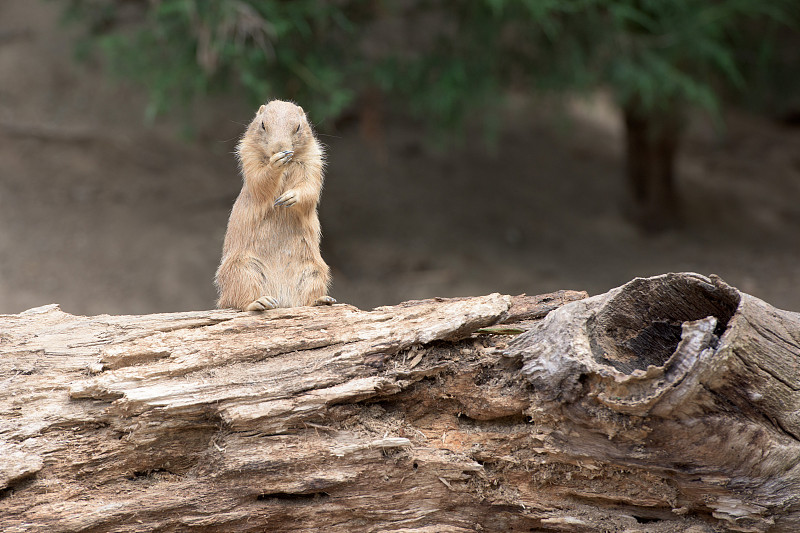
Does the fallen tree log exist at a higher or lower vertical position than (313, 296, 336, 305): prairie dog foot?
lower

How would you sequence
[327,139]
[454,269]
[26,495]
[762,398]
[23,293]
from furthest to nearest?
[327,139] < [454,269] < [23,293] < [26,495] < [762,398]

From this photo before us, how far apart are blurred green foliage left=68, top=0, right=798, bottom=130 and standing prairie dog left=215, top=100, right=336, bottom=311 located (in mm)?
5216

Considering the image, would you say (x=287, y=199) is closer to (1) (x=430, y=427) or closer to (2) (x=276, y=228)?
(2) (x=276, y=228)

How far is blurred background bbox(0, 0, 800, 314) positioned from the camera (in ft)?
39.0

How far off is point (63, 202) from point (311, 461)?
39.2 ft

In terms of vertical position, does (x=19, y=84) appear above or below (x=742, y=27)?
above

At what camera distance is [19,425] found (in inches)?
170

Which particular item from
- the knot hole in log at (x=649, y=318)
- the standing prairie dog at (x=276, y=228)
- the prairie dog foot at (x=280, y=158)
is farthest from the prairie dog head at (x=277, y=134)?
the knot hole in log at (x=649, y=318)

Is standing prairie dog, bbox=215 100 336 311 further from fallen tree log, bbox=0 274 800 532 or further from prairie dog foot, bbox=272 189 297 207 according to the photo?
fallen tree log, bbox=0 274 800 532

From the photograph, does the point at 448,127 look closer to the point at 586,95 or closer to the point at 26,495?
the point at 586,95

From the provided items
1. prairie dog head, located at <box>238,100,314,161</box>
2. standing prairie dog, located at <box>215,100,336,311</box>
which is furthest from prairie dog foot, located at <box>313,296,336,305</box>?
prairie dog head, located at <box>238,100,314,161</box>

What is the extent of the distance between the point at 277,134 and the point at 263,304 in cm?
135

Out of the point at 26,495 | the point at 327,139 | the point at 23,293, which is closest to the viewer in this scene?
the point at 26,495

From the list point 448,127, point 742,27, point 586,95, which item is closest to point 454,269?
point 448,127
